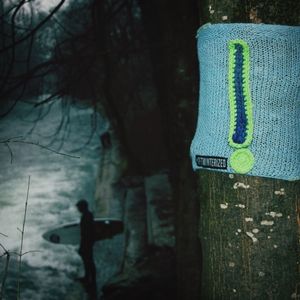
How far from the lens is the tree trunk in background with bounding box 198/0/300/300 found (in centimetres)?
112

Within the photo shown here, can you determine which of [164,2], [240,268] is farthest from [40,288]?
[240,268]

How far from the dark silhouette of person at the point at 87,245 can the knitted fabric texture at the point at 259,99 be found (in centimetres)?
431

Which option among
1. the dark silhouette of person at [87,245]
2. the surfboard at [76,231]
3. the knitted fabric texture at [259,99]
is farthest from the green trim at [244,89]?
the surfboard at [76,231]

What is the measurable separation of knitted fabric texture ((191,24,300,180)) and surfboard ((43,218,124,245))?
592 centimetres

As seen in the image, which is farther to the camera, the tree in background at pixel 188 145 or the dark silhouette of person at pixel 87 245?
the dark silhouette of person at pixel 87 245

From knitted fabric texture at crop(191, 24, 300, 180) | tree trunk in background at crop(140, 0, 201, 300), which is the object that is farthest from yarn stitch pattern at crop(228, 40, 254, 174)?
tree trunk in background at crop(140, 0, 201, 300)

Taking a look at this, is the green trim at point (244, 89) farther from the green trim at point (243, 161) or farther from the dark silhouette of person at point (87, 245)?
the dark silhouette of person at point (87, 245)

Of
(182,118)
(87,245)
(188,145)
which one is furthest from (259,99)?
(87,245)

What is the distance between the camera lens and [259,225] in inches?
44.8

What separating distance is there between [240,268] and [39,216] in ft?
22.2

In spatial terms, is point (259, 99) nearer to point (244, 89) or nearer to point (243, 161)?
point (244, 89)

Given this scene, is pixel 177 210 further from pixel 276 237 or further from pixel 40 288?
pixel 40 288

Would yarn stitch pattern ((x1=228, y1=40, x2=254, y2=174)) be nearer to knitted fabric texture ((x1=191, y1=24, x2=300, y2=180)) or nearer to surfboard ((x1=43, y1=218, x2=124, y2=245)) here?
knitted fabric texture ((x1=191, y1=24, x2=300, y2=180))

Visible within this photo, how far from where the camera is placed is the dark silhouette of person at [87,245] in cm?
531
